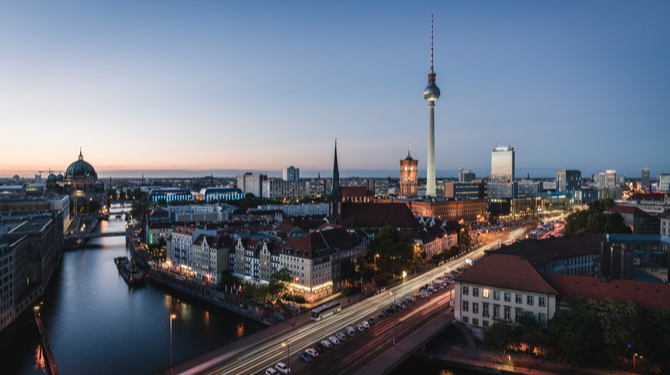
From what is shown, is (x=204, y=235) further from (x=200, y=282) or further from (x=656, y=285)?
(x=656, y=285)

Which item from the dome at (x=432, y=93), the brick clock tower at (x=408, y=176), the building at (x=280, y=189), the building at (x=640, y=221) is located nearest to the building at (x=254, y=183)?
the building at (x=280, y=189)

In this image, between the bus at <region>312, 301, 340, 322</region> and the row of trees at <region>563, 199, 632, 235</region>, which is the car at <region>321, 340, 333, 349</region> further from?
the row of trees at <region>563, 199, 632, 235</region>

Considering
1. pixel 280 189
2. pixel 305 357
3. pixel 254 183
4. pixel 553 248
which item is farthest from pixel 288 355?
pixel 254 183

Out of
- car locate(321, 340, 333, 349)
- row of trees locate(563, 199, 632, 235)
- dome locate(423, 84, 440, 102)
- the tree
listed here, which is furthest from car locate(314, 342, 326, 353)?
dome locate(423, 84, 440, 102)

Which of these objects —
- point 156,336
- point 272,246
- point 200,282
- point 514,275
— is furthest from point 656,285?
point 200,282

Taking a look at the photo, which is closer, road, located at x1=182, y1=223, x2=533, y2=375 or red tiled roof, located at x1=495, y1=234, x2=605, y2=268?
road, located at x1=182, y1=223, x2=533, y2=375

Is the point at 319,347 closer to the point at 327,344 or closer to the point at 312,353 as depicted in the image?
the point at 327,344

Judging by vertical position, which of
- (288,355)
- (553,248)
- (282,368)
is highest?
(553,248)
